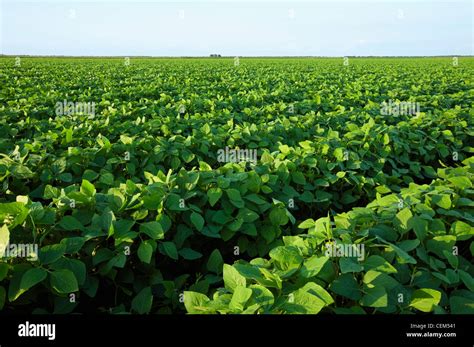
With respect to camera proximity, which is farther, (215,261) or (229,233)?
(229,233)

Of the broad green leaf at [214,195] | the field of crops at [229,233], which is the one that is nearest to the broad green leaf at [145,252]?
the field of crops at [229,233]

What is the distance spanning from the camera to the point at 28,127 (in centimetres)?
598

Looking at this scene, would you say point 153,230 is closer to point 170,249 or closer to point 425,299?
point 170,249

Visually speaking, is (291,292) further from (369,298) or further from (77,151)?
(77,151)

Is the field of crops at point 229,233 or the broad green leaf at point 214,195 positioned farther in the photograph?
the broad green leaf at point 214,195

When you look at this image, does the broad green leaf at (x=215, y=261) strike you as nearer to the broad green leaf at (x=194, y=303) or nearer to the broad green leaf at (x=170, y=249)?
the broad green leaf at (x=170, y=249)

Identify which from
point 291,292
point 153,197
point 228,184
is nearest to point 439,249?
point 291,292

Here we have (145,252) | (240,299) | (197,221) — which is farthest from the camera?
(197,221)

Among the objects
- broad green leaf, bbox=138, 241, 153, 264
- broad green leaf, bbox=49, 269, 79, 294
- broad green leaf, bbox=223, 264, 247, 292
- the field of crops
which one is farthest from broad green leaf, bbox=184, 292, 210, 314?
broad green leaf, bbox=49, 269, 79, 294

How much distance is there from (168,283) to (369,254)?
122 cm

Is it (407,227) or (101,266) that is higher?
(407,227)

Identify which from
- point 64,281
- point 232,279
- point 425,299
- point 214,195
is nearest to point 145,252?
point 64,281

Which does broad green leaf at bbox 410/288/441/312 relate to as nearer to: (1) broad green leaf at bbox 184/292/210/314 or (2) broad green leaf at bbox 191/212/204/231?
(1) broad green leaf at bbox 184/292/210/314

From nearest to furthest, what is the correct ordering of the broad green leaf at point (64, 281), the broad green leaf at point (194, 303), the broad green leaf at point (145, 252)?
the broad green leaf at point (194, 303) < the broad green leaf at point (64, 281) < the broad green leaf at point (145, 252)
